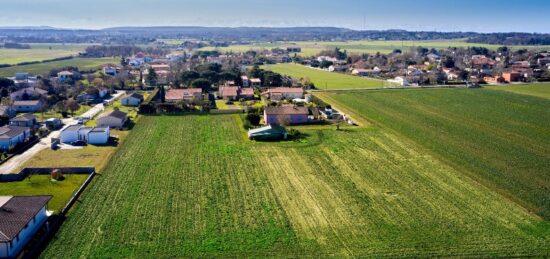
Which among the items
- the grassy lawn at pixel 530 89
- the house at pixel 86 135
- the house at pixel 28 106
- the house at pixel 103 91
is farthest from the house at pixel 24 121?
the grassy lawn at pixel 530 89

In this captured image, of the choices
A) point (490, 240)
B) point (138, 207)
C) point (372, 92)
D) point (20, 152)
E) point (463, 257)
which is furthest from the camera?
point (372, 92)

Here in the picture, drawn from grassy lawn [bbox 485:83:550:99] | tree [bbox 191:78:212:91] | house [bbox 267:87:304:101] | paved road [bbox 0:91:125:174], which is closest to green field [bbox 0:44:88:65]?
tree [bbox 191:78:212:91]

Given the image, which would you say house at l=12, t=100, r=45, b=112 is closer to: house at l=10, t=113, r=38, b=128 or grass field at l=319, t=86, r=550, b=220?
house at l=10, t=113, r=38, b=128

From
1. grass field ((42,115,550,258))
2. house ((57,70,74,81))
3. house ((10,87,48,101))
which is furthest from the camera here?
house ((57,70,74,81))

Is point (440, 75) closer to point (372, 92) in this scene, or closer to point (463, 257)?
point (372, 92)

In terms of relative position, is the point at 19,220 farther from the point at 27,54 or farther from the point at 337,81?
the point at 27,54

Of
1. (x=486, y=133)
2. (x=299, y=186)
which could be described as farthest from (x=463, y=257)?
(x=486, y=133)
